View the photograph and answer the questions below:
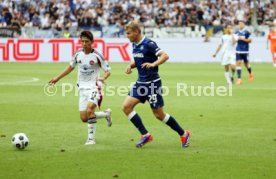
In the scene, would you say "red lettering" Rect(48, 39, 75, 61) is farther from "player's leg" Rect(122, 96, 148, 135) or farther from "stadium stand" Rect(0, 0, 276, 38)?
"player's leg" Rect(122, 96, 148, 135)

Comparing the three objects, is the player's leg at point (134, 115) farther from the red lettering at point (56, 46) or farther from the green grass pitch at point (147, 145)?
the red lettering at point (56, 46)

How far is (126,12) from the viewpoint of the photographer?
42.2 metres

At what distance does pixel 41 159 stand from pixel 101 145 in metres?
1.63

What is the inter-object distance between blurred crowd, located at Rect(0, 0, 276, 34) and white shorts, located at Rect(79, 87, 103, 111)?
29.1m

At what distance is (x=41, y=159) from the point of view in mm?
9594

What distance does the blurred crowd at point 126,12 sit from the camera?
41031 mm

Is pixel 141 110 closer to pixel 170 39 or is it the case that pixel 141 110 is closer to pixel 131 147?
pixel 131 147

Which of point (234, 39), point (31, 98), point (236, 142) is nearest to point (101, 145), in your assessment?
point (236, 142)

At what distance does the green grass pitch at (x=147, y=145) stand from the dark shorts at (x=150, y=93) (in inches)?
30.4

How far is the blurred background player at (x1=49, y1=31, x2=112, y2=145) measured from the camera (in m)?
11.1

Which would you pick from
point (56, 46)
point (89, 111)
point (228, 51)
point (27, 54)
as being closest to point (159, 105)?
point (89, 111)

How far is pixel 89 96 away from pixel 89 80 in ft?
1.11

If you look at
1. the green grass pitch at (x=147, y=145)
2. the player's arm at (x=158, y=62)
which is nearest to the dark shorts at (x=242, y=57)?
the green grass pitch at (x=147, y=145)

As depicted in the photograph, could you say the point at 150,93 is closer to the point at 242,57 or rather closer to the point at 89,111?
the point at 89,111
